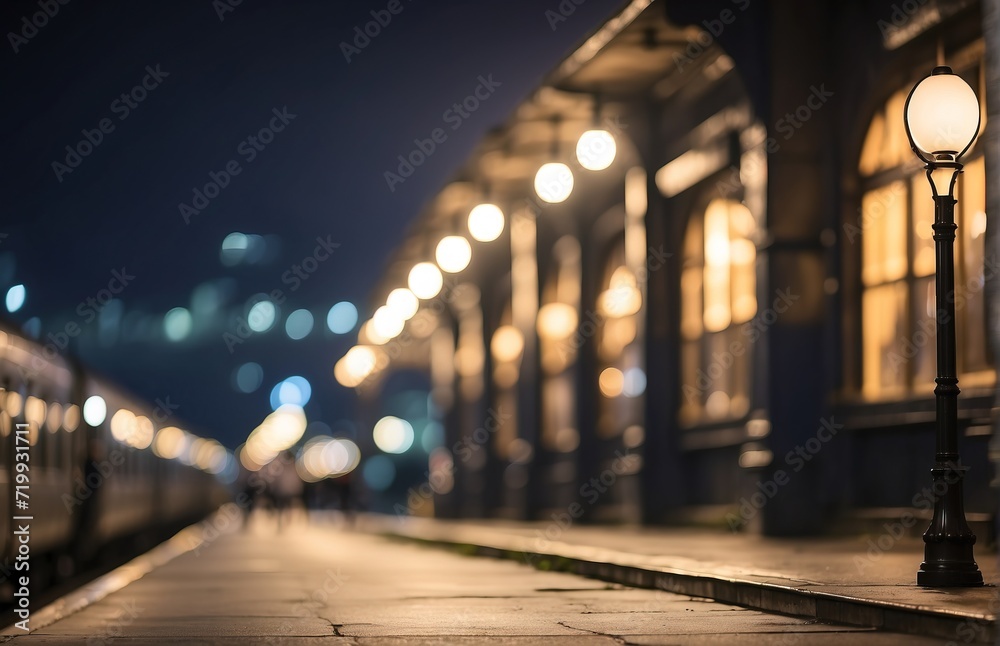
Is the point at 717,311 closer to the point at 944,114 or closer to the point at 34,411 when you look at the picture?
the point at 34,411

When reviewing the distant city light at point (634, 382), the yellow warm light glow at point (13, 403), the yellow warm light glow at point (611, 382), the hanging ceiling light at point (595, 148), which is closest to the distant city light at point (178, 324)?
the yellow warm light glow at point (611, 382)

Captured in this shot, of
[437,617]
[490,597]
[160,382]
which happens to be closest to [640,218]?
[490,597]

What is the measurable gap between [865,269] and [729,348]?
438cm

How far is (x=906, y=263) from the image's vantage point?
16.2 m

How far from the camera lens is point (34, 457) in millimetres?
18234

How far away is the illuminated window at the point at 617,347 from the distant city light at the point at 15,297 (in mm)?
10307

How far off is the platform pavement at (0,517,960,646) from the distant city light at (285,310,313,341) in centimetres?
7337

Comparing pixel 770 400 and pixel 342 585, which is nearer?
pixel 342 585

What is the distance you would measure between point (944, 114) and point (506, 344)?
27098 mm

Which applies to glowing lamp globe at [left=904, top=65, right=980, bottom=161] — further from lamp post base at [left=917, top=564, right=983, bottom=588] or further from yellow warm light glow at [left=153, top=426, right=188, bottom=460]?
yellow warm light glow at [left=153, top=426, right=188, bottom=460]

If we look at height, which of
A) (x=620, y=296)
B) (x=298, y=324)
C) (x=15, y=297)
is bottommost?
(x=15, y=297)

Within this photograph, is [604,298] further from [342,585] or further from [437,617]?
[437,617]

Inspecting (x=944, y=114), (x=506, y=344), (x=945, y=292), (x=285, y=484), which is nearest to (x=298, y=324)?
(x=285, y=484)

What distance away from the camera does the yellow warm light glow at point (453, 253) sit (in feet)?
97.0
